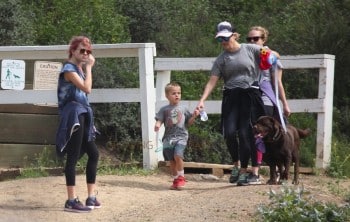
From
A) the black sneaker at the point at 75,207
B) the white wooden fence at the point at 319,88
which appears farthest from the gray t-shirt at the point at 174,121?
the black sneaker at the point at 75,207

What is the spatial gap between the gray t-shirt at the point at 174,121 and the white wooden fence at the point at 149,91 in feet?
2.72

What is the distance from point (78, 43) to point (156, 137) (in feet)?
8.89

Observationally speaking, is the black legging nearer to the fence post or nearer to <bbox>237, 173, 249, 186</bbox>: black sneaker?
<bbox>237, 173, 249, 186</bbox>: black sneaker

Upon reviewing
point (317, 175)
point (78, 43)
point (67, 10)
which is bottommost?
point (317, 175)

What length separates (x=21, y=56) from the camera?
10398 mm

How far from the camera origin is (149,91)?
10102 mm

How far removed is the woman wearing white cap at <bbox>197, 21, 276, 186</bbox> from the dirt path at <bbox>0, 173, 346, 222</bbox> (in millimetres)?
415

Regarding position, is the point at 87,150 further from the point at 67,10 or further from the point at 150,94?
the point at 67,10

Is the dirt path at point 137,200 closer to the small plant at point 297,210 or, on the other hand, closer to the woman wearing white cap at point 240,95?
the woman wearing white cap at point 240,95

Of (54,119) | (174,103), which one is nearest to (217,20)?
(54,119)

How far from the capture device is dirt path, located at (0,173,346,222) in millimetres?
7609

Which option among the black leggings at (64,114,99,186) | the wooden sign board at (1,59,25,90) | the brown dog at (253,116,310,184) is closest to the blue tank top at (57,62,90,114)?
the black leggings at (64,114,99,186)

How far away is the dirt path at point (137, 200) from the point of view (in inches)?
300

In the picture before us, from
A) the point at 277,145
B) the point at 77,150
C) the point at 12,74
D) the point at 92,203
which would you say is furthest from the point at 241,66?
the point at 12,74
